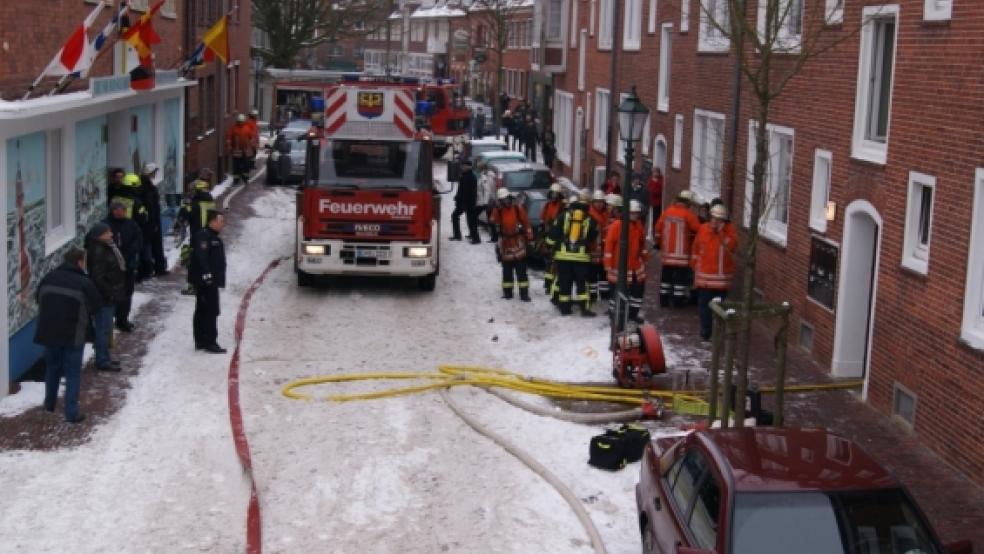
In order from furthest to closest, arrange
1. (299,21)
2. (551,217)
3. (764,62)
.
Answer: (299,21)
(551,217)
(764,62)

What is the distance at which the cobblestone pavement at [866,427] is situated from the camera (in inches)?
421

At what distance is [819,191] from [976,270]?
4.78 metres

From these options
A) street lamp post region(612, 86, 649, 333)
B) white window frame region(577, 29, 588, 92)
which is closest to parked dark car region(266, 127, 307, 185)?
A: white window frame region(577, 29, 588, 92)

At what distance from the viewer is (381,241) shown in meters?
19.3

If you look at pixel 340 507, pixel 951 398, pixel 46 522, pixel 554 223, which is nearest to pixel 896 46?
pixel 951 398

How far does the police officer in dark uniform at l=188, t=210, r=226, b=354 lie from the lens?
15312 millimetres

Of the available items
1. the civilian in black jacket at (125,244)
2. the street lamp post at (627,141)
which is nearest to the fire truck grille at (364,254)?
the civilian in black jacket at (125,244)

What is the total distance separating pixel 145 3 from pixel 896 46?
14376 mm

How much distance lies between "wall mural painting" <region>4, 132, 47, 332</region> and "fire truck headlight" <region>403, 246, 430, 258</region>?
5.76 meters

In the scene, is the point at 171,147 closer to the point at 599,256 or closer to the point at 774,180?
the point at 599,256

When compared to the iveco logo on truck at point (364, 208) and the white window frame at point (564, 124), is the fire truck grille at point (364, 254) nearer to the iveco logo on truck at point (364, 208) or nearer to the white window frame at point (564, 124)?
the iveco logo on truck at point (364, 208)

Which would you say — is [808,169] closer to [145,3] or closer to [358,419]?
[358,419]

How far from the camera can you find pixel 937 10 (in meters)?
13.0

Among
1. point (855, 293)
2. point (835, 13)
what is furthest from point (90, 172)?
point (855, 293)
